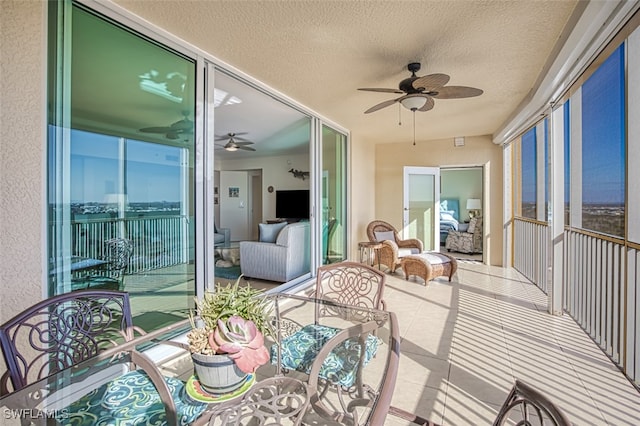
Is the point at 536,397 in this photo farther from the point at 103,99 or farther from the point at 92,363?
the point at 103,99

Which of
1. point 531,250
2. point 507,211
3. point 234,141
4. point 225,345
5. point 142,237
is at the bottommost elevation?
point 531,250

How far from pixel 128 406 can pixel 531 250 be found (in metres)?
5.30

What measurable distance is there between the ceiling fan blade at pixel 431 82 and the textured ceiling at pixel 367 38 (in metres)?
0.29

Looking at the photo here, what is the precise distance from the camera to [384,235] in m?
5.66

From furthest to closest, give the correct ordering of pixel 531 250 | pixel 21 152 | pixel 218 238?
pixel 218 238, pixel 531 250, pixel 21 152

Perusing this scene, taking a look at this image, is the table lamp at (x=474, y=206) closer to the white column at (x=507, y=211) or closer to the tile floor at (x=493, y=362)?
the white column at (x=507, y=211)

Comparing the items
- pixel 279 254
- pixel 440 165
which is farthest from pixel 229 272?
pixel 440 165

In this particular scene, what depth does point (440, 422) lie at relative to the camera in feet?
5.56

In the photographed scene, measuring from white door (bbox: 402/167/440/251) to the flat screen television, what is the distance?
8.63ft

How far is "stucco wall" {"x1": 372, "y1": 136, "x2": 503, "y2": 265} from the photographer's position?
18.8 ft

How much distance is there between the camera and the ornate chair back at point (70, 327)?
1242 mm

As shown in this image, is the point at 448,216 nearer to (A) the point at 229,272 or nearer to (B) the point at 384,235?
(B) the point at 384,235

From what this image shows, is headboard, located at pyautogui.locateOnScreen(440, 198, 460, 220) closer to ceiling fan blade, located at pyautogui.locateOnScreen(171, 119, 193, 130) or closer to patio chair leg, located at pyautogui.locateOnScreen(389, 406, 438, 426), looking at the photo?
ceiling fan blade, located at pyautogui.locateOnScreen(171, 119, 193, 130)

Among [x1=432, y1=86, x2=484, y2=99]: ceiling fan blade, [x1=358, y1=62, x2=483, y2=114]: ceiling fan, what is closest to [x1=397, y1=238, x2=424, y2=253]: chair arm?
[x1=358, y1=62, x2=483, y2=114]: ceiling fan
